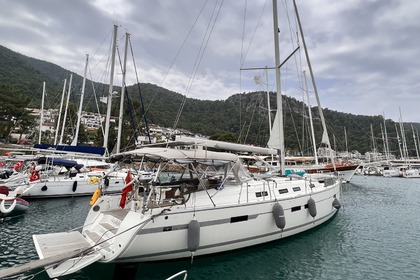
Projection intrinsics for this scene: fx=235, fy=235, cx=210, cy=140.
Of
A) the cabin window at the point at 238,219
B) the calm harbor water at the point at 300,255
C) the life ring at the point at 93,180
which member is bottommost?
the calm harbor water at the point at 300,255

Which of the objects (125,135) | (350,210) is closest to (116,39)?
(350,210)

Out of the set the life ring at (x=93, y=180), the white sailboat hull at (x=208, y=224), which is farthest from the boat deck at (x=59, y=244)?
the life ring at (x=93, y=180)

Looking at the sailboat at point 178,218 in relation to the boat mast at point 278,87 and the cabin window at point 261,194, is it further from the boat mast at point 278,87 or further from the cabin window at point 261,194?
the boat mast at point 278,87

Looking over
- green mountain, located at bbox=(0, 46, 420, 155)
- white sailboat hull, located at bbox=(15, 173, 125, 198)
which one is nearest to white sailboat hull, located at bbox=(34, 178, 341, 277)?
white sailboat hull, located at bbox=(15, 173, 125, 198)

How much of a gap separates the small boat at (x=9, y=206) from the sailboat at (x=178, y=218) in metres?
5.92

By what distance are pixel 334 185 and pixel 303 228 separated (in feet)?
11.1

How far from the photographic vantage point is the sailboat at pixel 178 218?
16.4 ft

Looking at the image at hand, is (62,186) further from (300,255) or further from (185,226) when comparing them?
(300,255)

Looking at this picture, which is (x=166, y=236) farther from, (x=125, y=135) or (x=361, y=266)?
(x=125, y=135)

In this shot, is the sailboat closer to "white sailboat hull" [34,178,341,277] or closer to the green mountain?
"white sailboat hull" [34,178,341,277]

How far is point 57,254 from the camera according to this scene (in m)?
4.73

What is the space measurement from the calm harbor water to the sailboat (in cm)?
36

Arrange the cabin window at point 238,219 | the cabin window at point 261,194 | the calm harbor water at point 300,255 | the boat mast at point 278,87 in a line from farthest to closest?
the boat mast at point 278,87 → the cabin window at point 261,194 → the cabin window at point 238,219 → the calm harbor water at point 300,255

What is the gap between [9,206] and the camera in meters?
10.1
